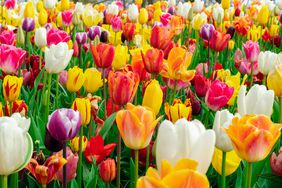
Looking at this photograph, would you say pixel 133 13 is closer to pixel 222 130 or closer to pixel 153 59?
pixel 153 59

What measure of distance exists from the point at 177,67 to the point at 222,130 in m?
0.90

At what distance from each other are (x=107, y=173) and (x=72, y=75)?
813 millimetres

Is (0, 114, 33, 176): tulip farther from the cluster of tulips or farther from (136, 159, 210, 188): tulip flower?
(136, 159, 210, 188): tulip flower

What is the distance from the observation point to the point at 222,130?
52.3 inches

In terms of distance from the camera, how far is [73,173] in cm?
152

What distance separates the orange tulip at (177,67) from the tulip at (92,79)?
28 cm

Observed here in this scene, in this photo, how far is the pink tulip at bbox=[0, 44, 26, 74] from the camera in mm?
2377

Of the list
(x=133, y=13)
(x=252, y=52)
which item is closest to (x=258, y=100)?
(x=252, y=52)

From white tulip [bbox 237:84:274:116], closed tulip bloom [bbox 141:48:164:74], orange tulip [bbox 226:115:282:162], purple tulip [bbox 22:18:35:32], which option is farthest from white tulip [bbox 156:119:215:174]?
purple tulip [bbox 22:18:35:32]

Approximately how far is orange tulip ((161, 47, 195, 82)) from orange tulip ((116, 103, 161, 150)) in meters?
0.92

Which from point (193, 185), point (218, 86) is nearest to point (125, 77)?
point (218, 86)

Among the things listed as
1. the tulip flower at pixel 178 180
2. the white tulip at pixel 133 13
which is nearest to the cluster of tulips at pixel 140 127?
the tulip flower at pixel 178 180

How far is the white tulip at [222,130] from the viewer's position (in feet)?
4.34

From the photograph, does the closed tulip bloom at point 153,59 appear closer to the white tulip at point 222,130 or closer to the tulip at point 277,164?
the tulip at point 277,164
